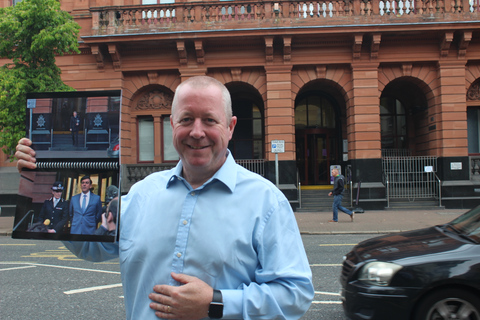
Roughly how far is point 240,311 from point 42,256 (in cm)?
848

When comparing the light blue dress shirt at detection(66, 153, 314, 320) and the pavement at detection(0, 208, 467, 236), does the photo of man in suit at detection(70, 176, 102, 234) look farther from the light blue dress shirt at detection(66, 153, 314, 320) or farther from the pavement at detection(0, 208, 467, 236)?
the pavement at detection(0, 208, 467, 236)

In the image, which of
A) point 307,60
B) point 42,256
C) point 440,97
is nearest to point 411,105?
point 440,97

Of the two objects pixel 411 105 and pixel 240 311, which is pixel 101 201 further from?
pixel 411 105

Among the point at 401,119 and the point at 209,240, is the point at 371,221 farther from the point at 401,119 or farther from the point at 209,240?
the point at 209,240

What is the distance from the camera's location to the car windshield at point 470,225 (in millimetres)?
4245

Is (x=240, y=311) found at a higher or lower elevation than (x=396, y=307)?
higher

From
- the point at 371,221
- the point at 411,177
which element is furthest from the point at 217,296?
the point at 411,177

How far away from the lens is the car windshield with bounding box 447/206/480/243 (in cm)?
424

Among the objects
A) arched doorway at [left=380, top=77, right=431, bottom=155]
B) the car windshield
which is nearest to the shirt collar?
the car windshield

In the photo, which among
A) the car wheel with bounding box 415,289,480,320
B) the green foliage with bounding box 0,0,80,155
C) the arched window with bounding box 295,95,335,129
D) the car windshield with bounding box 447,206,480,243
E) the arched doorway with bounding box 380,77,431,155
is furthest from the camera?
the arched window with bounding box 295,95,335,129

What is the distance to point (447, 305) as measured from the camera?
3.64 metres

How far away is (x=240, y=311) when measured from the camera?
1.59 m

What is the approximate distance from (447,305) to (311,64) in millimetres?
15335

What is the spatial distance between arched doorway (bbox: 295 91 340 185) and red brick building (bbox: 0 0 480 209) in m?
2.39
